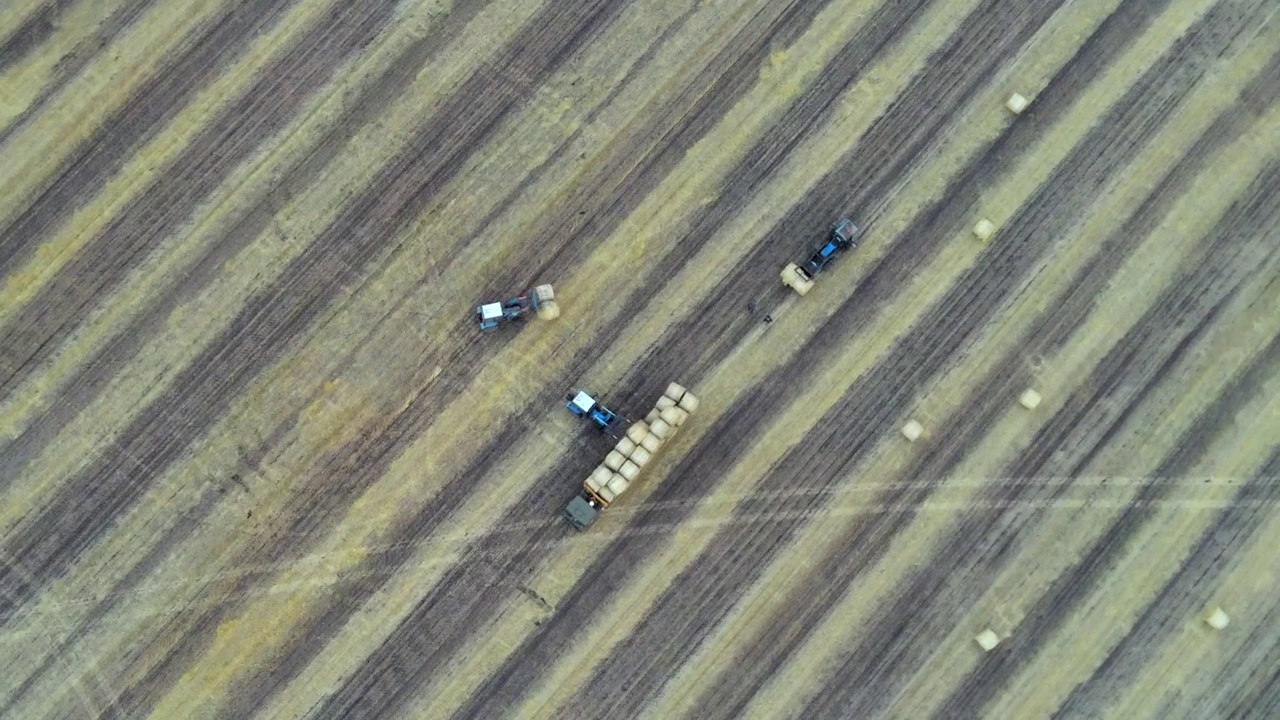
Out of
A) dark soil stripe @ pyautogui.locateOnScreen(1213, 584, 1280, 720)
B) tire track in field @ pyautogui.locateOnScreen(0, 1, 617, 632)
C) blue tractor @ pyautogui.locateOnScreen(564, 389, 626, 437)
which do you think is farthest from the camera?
tire track in field @ pyautogui.locateOnScreen(0, 1, 617, 632)

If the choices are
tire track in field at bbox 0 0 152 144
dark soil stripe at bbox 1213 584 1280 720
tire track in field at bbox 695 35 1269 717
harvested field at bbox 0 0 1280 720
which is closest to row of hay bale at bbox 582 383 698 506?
harvested field at bbox 0 0 1280 720

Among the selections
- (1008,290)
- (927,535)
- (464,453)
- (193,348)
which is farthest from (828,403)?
(193,348)

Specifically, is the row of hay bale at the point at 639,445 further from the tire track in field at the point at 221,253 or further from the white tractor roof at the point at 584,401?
the tire track in field at the point at 221,253

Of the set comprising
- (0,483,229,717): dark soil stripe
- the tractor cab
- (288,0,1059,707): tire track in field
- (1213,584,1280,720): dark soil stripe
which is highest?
(1213,584,1280,720): dark soil stripe

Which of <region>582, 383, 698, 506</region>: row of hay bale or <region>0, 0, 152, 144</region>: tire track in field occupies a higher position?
<region>582, 383, 698, 506</region>: row of hay bale

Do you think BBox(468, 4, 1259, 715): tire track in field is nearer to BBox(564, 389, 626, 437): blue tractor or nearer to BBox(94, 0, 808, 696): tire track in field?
BBox(564, 389, 626, 437): blue tractor

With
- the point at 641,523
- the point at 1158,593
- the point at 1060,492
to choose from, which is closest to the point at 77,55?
the point at 641,523

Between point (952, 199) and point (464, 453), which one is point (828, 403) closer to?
point (952, 199)

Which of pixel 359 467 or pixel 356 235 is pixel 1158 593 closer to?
pixel 359 467

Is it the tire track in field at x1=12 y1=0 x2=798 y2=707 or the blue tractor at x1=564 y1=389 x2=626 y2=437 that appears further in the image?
the tire track in field at x1=12 y1=0 x2=798 y2=707
